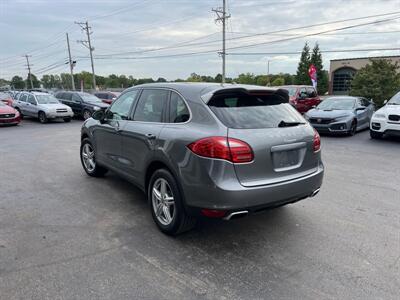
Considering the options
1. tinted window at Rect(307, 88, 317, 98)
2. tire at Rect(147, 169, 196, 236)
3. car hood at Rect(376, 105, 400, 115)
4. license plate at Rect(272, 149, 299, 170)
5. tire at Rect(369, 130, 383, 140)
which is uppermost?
tinted window at Rect(307, 88, 317, 98)

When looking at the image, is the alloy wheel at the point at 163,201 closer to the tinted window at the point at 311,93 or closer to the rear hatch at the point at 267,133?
the rear hatch at the point at 267,133

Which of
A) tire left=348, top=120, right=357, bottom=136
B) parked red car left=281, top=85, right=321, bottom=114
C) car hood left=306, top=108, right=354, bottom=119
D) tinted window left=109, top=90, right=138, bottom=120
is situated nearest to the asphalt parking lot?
tinted window left=109, top=90, right=138, bottom=120

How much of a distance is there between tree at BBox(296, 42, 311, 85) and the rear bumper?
64.3 meters

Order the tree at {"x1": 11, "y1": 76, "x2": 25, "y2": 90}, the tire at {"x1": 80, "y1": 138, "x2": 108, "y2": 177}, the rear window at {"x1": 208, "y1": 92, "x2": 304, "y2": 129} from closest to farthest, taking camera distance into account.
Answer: the rear window at {"x1": 208, "y1": 92, "x2": 304, "y2": 129}, the tire at {"x1": 80, "y1": 138, "x2": 108, "y2": 177}, the tree at {"x1": 11, "y1": 76, "x2": 25, "y2": 90}

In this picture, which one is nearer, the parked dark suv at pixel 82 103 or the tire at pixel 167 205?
the tire at pixel 167 205

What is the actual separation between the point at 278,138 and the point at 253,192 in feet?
2.10

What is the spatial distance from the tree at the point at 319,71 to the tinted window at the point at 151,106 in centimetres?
6409

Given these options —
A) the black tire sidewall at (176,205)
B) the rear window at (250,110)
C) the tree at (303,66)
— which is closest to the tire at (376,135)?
the rear window at (250,110)

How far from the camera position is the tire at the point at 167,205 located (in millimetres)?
3504

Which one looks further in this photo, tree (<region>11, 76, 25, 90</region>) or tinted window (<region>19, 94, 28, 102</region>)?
tree (<region>11, 76, 25, 90</region>)

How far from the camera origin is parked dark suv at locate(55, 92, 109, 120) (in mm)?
18663

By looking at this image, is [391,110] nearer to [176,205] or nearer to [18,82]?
[176,205]

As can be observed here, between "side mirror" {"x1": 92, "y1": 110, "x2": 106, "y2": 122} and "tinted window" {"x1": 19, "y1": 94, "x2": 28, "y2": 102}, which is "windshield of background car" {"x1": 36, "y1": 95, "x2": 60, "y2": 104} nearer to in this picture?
"tinted window" {"x1": 19, "y1": 94, "x2": 28, "y2": 102}

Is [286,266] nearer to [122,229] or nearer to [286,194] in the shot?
[286,194]
